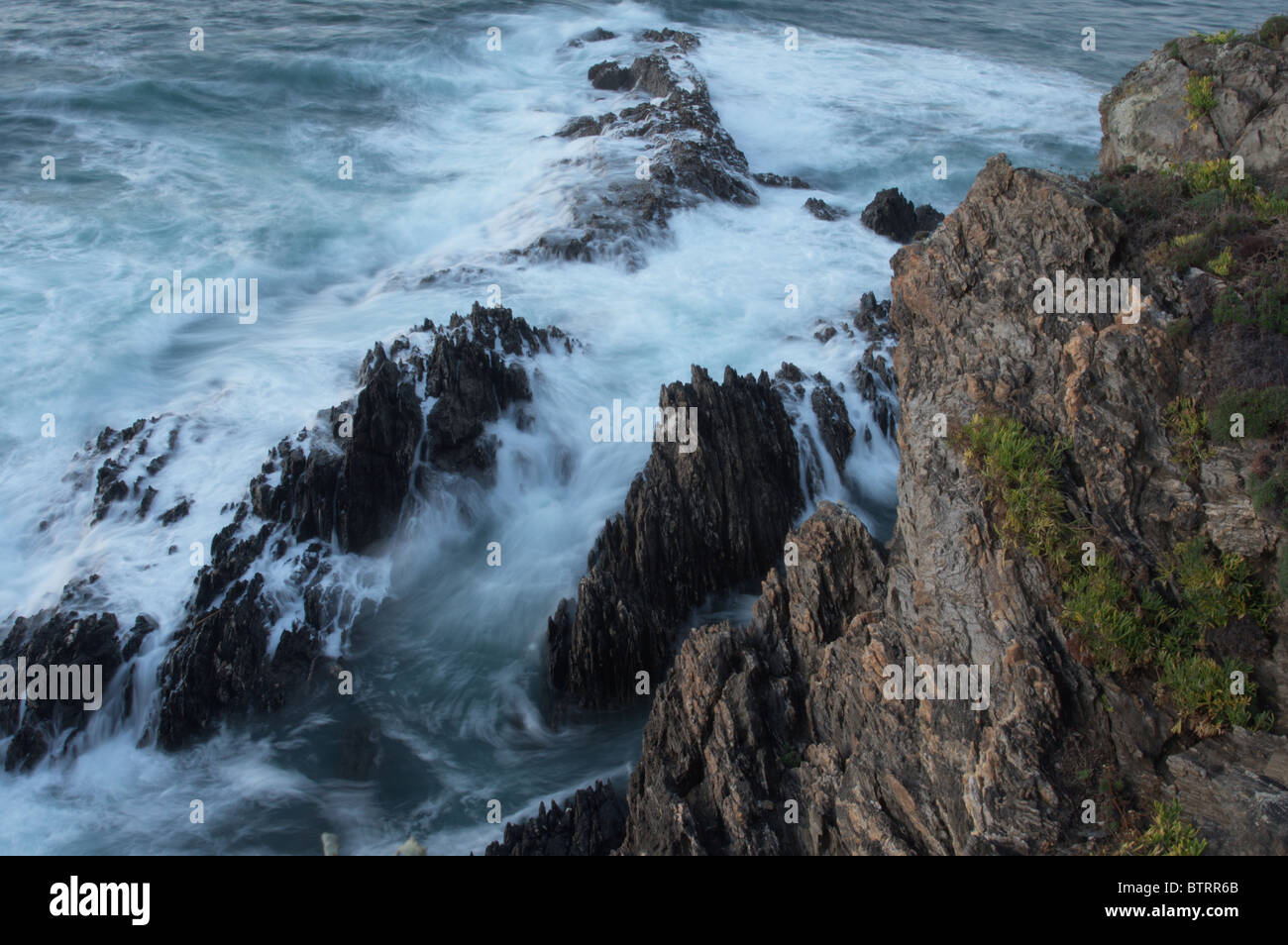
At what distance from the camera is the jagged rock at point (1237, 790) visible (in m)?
9.06

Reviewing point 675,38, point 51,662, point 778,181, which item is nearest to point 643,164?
point 778,181

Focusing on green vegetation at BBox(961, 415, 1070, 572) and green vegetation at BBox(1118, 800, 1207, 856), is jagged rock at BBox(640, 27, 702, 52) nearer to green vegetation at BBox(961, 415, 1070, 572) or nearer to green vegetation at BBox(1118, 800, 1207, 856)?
green vegetation at BBox(961, 415, 1070, 572)

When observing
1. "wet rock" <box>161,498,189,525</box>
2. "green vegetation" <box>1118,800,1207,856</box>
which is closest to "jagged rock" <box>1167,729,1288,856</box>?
"green vegetation" <box>1118,800,1207,856</box>

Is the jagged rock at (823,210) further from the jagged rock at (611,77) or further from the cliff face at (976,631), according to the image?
the cliff face at (976,631)

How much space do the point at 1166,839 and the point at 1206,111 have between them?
15433mm

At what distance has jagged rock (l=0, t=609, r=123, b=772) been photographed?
16.4 metres

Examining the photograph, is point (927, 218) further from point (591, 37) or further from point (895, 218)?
point (591, 37)

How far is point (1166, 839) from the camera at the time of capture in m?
9.33

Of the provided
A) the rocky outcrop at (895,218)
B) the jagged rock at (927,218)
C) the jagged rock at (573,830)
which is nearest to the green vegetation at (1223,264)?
the jagged rock at (573,830)

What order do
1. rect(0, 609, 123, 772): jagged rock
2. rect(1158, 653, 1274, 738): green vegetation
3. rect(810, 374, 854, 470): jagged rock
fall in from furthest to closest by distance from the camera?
1. rect(810, 374, 854, 470): jagged rock
2. rect(0, 609, 123, 772): jagged rock
3. rect(1158, 653, 1274, 738): green vegetation

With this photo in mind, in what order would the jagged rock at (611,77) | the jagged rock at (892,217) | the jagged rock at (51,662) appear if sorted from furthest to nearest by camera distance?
the jagged rock at (611,77)
the jagged rock at (892,217)
the jagged rock at (51,662)

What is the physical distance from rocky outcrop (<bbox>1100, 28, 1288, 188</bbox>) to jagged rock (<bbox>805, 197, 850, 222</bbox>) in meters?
15.2

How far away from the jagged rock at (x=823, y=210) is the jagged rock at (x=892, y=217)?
132 cm

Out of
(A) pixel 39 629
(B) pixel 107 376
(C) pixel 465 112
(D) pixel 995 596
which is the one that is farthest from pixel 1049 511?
(C) pixel 465 112
